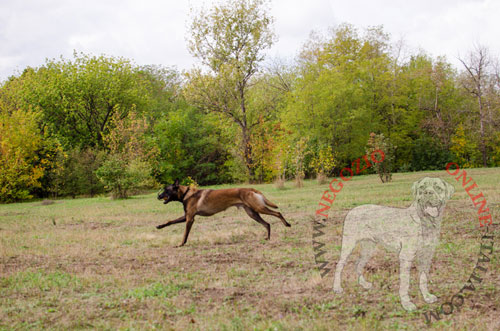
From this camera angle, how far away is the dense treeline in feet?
98.6

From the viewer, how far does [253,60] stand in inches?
1231

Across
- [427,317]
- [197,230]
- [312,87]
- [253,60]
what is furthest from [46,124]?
[427,317]

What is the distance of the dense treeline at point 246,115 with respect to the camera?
98.6 ft

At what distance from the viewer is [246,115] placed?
35.0 meters

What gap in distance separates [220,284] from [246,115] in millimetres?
30520

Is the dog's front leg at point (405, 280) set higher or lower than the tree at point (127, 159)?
lower

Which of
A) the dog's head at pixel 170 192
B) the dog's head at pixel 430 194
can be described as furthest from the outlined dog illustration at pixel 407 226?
the dog's head at pixel 170 192

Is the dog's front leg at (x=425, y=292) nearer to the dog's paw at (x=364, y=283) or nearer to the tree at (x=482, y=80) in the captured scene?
the dog's paw at (x=364, y=283)

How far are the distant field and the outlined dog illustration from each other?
136 mm

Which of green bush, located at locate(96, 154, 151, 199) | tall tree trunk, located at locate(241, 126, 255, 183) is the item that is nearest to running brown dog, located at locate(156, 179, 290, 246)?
green bush, located at locate(96, 154, 151, 199)

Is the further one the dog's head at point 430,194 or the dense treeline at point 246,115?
the dense treeline at point 246,115

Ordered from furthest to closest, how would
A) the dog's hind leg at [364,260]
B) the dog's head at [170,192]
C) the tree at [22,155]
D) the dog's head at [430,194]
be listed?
the tree at [22,155] → the dog's head at [170,192] → the dog's hind leg at [364,260] → the dog's head at [430,194]

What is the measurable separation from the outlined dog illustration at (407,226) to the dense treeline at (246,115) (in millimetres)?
19115

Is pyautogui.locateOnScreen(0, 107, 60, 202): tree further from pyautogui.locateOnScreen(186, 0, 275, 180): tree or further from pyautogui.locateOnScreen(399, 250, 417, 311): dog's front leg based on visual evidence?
pyautogui.locateOnScreen(399, 250, 417, 311): dog's front leg
